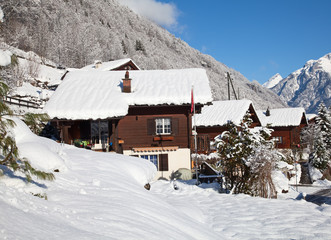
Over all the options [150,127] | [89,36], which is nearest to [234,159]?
[150,127]

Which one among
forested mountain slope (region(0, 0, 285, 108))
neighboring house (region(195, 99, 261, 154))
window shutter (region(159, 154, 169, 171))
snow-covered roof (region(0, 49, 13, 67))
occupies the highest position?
forested mountain slope (region(0, 0, 285, 108))

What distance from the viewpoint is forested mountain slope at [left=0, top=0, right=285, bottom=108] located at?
59.6 m

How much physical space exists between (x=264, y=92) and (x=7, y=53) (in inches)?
7171

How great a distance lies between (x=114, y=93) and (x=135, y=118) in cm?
211

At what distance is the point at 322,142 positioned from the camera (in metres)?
31.8

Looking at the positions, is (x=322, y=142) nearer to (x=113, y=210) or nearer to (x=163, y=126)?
(x=163, y=126)

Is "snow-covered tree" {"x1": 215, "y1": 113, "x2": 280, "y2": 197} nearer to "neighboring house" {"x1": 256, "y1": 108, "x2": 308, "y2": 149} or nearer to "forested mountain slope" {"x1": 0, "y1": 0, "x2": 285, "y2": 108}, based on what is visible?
"forested mountain slope" {"x1": 0, "y1": 0, "x2": 285, "y2": 108}

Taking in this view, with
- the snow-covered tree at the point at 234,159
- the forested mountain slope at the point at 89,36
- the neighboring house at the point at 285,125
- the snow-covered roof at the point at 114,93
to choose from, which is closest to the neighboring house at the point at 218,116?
the snow-covered roof at the point at 114,93

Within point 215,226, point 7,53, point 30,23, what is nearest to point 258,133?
point 215,226

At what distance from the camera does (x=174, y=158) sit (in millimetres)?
18812

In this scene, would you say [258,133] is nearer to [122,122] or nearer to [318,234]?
[318,234]

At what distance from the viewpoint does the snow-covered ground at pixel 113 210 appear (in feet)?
11.9

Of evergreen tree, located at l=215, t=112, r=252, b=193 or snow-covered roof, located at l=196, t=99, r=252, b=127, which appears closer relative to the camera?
evergreen tree, located at l=215, t=112, r=252, b=193

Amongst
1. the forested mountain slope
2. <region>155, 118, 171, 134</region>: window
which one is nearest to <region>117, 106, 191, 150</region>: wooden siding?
<region>155, 118, 171, 134</region>: window
